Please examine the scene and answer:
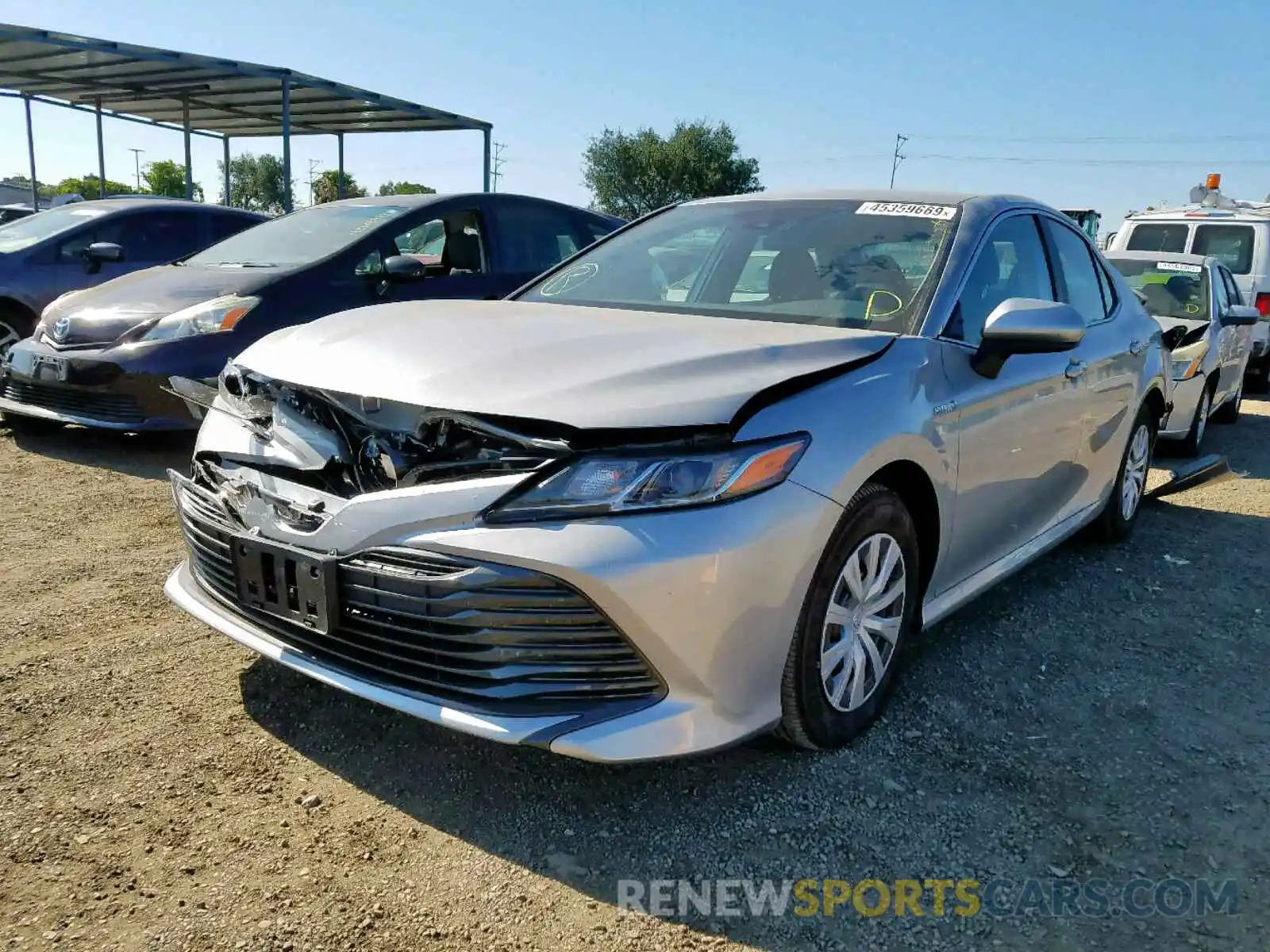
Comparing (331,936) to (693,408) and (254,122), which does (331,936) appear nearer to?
(693,408)

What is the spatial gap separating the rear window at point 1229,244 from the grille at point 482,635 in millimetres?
10981

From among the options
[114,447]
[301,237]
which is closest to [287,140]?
[301,237]

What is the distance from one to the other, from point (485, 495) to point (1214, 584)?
362 cm

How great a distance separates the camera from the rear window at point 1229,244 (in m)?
10.7

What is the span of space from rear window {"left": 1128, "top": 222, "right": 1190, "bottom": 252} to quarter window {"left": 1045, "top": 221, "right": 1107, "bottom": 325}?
8.05m

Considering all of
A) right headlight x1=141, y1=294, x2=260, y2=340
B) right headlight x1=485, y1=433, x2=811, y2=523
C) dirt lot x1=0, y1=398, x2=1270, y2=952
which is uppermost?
right headlight x1=485, y1=433, x2=811, y2=523

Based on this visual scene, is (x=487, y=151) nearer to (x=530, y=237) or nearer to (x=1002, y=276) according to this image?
(x=530, y=237)

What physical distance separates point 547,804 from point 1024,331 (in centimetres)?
185

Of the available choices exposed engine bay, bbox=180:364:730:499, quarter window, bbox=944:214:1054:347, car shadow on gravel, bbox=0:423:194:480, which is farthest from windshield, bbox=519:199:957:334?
car shadow on gravel, bbox=0:423:194:480

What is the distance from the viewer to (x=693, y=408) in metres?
2.15

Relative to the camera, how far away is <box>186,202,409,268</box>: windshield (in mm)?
5930

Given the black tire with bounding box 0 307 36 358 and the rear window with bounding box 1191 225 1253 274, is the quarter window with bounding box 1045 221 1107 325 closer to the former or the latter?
the black tire with bounding box 0 307 36 358

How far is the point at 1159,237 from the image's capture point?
11.4m

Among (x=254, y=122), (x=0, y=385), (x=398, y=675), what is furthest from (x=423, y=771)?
(x=254, y=122)
